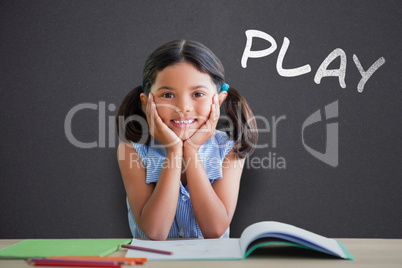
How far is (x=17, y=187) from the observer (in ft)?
5.91

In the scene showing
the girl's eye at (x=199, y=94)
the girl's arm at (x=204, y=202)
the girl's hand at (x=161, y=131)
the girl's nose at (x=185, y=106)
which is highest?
the girl's eye at (x=199, y=94)

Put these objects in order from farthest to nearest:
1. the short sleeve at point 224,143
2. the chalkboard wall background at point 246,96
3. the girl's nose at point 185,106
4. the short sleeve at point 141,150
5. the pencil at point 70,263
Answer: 1. the chalkboard wall background at point 246,96
2. the short sleeve at point 224,143
3. the short sleeve at point 141,150
4. the girl's nose at point 185,106
5. the pencil at point 70,263

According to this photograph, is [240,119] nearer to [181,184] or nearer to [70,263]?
[181,184]

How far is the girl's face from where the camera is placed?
121 centimetres

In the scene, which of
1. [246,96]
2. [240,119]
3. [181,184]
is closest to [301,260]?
[181,184]

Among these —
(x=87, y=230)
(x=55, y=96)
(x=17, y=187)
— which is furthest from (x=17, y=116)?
(x=87, y=230)

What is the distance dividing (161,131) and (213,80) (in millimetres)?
235

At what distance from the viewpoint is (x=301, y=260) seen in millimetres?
692

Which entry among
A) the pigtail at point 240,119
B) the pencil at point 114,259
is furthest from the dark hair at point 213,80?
the pencil at point 114,259

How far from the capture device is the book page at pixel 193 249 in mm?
691

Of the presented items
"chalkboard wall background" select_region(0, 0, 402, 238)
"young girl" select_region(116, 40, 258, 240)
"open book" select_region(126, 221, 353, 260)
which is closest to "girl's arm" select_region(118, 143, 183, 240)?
"young girl" select_region(116, 40, 258, 240)

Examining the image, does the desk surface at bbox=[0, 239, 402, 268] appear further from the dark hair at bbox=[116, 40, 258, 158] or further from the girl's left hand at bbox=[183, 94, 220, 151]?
the dark hair at bbox=[116, 40, 258, 158]

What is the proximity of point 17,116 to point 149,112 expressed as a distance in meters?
0.85

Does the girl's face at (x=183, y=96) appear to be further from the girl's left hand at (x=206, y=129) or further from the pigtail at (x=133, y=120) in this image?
the pigtail at (x=133, y=120)
